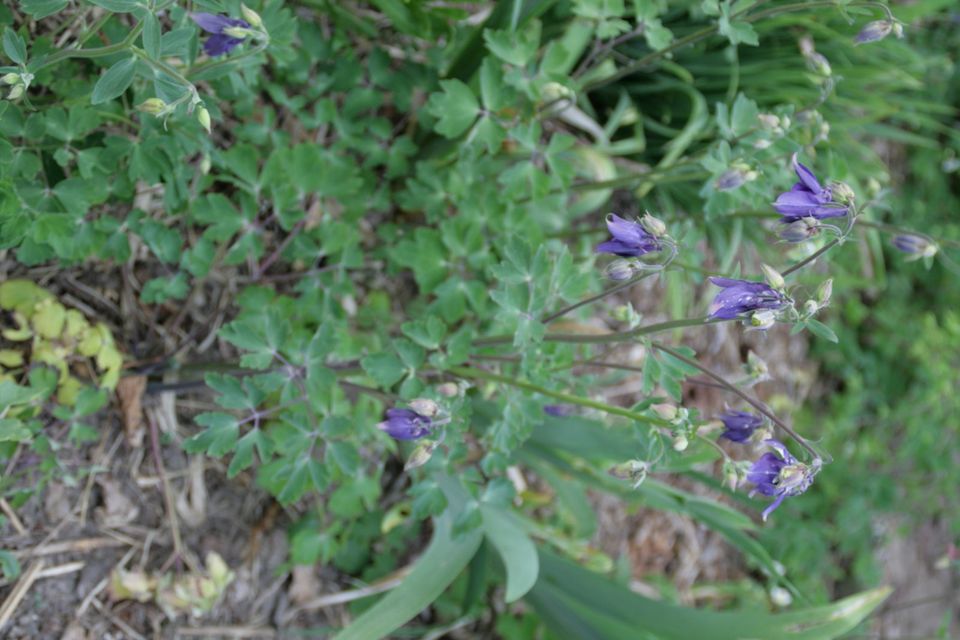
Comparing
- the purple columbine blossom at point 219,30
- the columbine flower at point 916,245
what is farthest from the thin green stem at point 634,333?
the purple columbine blossom at point 219,30

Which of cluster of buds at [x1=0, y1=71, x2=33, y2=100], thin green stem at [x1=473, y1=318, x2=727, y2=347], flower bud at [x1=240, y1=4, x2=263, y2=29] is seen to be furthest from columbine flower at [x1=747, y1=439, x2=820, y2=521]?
cluster of buds at [x1=0, y1=71, x2=33, y2=100]

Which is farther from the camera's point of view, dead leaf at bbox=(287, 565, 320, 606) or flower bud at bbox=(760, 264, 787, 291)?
dead leaf at bbox=(287, 565, 320, 606)

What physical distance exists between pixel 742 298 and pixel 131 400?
4.38 feet

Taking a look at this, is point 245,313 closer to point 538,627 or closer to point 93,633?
point 93,633

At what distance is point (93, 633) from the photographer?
1779 mm

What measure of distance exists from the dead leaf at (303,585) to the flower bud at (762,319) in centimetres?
141

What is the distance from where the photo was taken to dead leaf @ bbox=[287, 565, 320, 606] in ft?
7.09

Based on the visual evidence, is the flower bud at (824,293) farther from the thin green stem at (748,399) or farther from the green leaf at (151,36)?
the green leaf at (151,36)

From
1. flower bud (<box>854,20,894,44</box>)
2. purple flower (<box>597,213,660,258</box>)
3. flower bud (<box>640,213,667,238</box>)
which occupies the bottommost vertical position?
purple flower (<box>597,213,660,258</box>)

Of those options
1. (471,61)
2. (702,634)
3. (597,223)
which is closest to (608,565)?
(702,634)

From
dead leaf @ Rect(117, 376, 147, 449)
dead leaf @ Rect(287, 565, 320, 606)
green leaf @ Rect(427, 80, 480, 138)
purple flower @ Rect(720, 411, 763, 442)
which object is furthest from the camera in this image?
dead leaf @ Rect(287, 565, 320, 606)

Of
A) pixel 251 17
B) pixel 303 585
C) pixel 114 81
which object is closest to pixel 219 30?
pixel 251 17

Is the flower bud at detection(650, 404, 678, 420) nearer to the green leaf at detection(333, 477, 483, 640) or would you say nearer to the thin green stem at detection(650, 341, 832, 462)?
the thin green stem at detection(650, 341, 832, 462)

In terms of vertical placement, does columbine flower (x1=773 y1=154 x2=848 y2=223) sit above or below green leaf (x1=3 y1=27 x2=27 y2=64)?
below
